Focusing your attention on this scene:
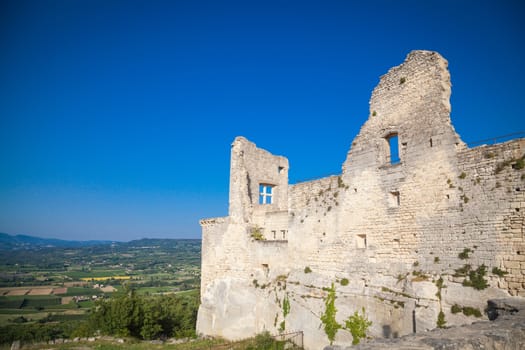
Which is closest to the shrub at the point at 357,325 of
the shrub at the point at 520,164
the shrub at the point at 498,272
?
the shrub at the point at 498,272

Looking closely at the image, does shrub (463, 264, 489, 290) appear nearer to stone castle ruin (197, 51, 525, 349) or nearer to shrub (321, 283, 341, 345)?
stone castle ruin (197, 51, 525, 349)

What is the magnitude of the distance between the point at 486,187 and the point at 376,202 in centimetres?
371

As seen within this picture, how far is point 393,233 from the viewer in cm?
1192

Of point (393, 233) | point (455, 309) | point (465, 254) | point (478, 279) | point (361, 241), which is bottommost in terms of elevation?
point (455, 309)

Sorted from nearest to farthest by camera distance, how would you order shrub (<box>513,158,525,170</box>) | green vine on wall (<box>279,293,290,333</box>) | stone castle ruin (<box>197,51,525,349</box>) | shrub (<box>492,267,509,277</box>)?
shrub (<box>492,267,509,277</box>) < shrub (<box>513,158,525,170</box>) < stone castle ruin (<box>197,51,525,349</box>) < green vine on wall (<box>279,293,290,333</box>)

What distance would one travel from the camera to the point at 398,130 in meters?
12.2

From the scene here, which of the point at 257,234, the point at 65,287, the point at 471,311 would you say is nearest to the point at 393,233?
the point at 471,311

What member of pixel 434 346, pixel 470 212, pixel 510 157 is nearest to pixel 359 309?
pixel 470 212

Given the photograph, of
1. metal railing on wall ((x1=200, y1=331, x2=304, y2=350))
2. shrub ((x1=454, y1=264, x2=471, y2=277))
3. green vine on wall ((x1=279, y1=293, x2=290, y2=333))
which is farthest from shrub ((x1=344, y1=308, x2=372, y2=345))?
shrub ((x1=454, y1=264, x2=471, y2=277))

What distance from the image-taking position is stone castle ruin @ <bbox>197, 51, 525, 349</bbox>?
934 centimetres

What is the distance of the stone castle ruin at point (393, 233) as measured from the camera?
9344mm

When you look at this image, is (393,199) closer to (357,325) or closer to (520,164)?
(520,164)

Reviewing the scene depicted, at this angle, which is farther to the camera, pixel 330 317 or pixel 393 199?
pixel 330 317

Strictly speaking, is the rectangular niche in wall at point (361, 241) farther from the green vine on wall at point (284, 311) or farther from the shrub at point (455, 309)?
the green vine on wall at point (284, 311)
